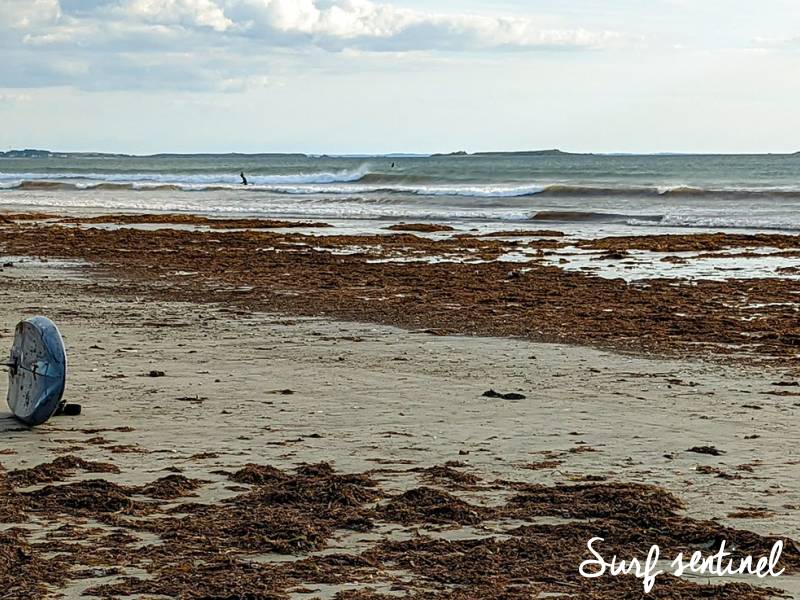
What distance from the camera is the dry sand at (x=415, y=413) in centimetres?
661

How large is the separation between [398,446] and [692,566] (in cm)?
256

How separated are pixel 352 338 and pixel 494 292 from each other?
4250 mm

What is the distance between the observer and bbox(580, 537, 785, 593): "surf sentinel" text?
16.0 ft

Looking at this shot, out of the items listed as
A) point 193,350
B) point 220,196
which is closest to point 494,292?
point 193,350

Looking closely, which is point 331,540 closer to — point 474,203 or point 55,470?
point 55,470

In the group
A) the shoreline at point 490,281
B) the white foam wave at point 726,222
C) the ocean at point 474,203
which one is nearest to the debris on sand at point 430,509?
the shoreline at point 490,281

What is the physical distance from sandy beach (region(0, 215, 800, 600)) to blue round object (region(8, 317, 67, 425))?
0.59 feet

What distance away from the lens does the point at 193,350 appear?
1103 centimetres

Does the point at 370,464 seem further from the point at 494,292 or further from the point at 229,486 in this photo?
the point at 494,292

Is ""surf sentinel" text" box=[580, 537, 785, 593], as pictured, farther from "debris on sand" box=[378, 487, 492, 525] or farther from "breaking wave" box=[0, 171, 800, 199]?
"breaking wave" box=[0, 171, 800, 199]

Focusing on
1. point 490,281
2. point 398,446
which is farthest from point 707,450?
point 490,281

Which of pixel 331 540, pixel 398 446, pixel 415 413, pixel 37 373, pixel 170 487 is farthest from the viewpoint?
pixel 415 413

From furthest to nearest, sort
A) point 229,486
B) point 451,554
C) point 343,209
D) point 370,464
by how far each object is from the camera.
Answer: point 343,209 < point 370,464 < point 229,486 < point 451,554

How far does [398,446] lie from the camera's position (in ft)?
23.7
